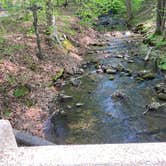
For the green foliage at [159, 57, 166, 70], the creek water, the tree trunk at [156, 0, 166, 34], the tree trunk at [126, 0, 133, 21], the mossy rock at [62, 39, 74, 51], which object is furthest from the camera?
the tree trunk at [126, 0, 133, 21]

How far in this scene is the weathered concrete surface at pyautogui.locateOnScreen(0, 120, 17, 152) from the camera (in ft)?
6.59

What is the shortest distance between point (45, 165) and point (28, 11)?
1143 cm

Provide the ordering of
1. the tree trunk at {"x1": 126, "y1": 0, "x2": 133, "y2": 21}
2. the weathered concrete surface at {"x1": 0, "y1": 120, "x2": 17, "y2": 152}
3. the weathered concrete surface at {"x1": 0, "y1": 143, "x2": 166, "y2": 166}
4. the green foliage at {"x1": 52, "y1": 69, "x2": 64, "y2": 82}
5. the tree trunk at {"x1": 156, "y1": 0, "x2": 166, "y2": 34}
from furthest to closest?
the tree trunk at {"x1": 126, "y1": 0, "x2": 133, "y2": 21} < the tree trunk at {"x1": 156, "y1": 0, "x2": 166, "y2": 34} < the green foliage at {"x1": 52, "y1": 69, "x2": 64, "y2": 82} < the weathered concrete surface at {"x1": 0, "y1": 120, "x2": 17, "y2": 152} < the weathered concrete surface at {"x1": 0, "y1": 143, "x2": 166, "y2": 166}

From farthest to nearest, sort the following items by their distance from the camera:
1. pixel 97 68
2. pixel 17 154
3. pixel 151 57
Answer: pixel 151 57 → pixel 97 68 → pixel 17 154

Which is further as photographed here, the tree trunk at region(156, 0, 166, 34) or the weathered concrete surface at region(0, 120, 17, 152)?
the tree trunk at region(156, 0, 166, 34)

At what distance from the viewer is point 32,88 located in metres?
10.5

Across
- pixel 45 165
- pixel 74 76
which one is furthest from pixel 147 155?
pixel 74 76

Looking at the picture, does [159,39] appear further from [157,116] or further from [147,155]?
[147,155]

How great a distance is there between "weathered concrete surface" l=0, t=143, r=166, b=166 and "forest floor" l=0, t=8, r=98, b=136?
6258 millimetres

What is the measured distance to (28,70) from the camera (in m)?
11.4

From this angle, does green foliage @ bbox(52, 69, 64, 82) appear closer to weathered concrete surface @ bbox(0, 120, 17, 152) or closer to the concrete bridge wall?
weathered concrete surface @ bbox(0, 120, 17, 152)

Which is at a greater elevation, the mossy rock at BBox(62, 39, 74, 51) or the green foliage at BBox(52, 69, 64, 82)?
the mossy rock at BBox(62, 39, 74, 51)

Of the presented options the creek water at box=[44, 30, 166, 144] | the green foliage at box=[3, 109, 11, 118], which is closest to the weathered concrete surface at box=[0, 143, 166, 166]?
the creek water at box=[44, 30, 166, 144]

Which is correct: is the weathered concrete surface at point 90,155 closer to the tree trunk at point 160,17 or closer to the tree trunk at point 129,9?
the tree trunk at point 160,17
